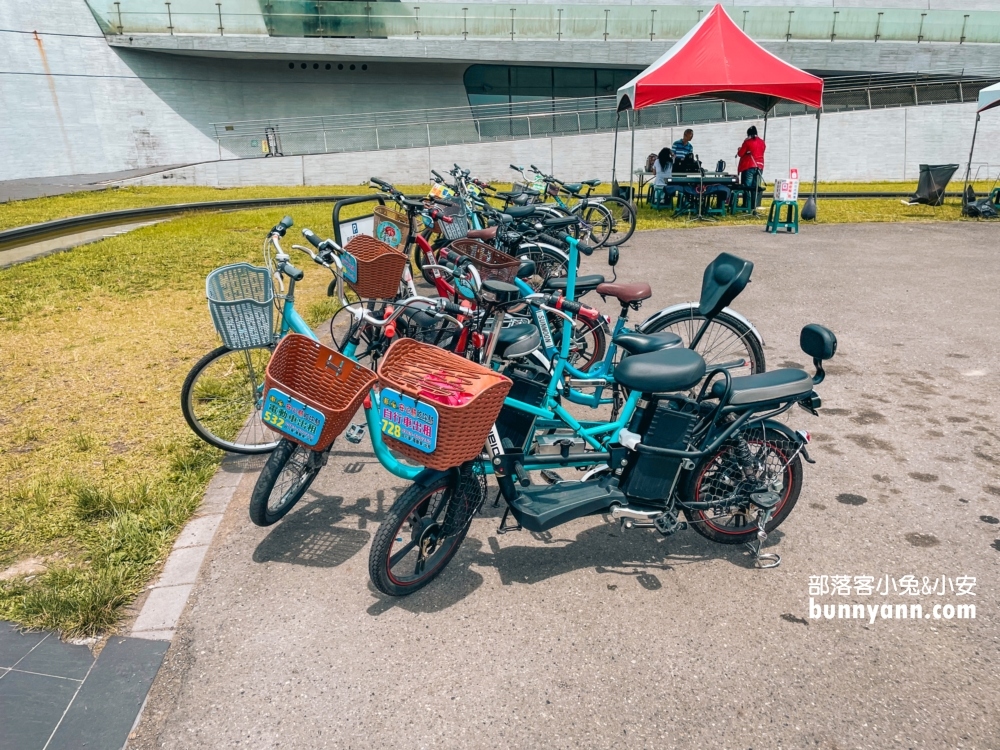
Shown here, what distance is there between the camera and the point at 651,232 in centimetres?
1206

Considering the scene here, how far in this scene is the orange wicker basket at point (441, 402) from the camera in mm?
2533

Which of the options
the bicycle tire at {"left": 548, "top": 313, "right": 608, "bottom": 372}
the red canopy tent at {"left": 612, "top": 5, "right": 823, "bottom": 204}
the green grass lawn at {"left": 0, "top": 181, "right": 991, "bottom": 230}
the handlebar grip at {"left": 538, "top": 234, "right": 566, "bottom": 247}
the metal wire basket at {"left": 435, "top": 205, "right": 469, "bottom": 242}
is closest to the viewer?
the bicycle tire at {"left": 548, "top": 313, "right": 608, "bottom": 372}

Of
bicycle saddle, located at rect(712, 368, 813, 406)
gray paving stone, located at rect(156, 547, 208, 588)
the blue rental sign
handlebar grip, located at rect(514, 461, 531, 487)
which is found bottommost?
gray paving stone, located at rect(156, 547, 208, 588)

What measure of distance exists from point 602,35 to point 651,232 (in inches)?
590

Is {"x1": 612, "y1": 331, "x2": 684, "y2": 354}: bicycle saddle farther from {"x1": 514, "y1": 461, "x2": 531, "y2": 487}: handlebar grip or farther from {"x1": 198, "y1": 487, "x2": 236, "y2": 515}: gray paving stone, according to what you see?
{"x1": 198, "y1": 487, "x2": 236, "y2": 515}: gray paving stone

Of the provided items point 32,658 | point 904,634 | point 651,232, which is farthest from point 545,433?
point 651,232

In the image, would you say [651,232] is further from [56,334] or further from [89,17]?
[89,17]

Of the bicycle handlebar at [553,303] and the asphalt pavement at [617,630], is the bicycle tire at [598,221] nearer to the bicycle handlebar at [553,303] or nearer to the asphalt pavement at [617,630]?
the asphalt pavement at [617,630]

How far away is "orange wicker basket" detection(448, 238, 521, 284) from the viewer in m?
4.59

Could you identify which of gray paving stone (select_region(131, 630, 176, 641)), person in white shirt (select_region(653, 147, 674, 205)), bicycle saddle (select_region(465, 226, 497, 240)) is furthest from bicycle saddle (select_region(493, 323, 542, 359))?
person in white shirt (select_region(653, 147, 674, 205))

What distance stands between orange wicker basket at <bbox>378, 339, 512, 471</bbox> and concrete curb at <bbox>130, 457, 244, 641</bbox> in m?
1.24

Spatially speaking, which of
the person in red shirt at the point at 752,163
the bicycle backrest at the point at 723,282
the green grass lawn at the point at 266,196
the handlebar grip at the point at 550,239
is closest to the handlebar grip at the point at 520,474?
the bicycle backrest at the point at 723,282

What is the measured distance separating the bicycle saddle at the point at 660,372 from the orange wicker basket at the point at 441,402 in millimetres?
637

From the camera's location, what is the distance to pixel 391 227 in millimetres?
5840
